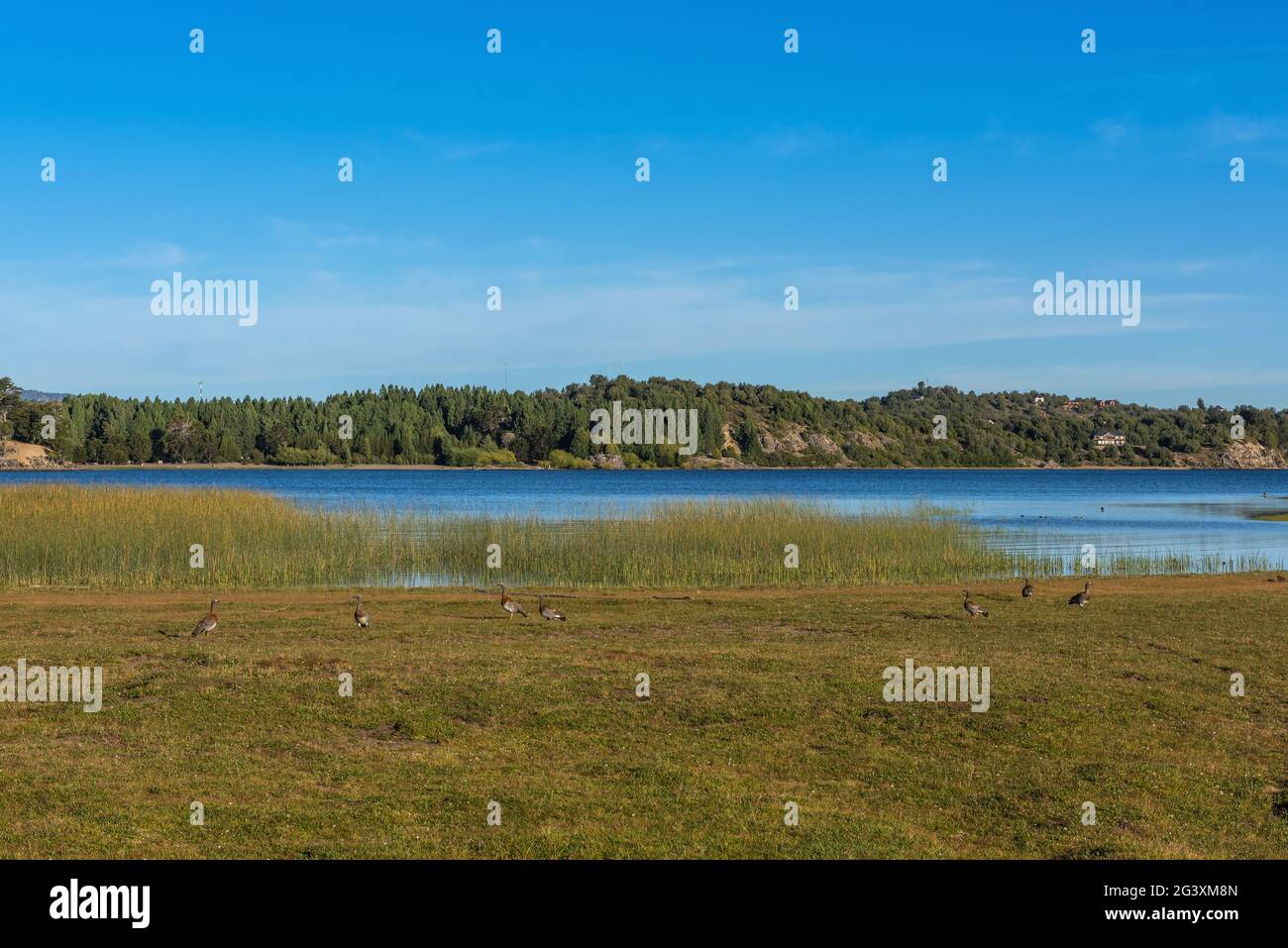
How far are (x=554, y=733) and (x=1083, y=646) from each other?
10.1 meters

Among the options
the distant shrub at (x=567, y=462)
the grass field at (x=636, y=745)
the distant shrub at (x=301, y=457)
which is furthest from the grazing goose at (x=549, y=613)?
the distant shrub at (x=567, y=462)

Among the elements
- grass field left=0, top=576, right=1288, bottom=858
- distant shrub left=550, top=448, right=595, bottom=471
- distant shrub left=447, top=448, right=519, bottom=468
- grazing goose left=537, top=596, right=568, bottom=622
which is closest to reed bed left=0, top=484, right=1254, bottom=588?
grazing goose left=537, top=596, right=568, bottom=622

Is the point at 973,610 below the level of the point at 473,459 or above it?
below

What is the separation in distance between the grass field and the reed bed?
10361 mm

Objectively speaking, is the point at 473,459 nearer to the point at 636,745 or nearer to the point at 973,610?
the point at 973,610

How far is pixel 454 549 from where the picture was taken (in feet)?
120

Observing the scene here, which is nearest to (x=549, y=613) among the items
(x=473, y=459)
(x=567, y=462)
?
(x=567, y=462)

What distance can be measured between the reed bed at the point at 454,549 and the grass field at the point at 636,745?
10.4 metres

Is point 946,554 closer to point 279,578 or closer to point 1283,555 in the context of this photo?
point 1283,555

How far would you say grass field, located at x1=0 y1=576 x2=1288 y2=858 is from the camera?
10.5 metres

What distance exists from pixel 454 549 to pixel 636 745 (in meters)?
23.8

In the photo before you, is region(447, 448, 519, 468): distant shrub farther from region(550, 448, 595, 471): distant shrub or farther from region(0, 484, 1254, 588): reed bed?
region(0, 484, 1254, 588): reed bed

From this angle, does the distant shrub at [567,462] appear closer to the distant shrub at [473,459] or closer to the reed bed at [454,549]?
the distant shrub at [473,459]
